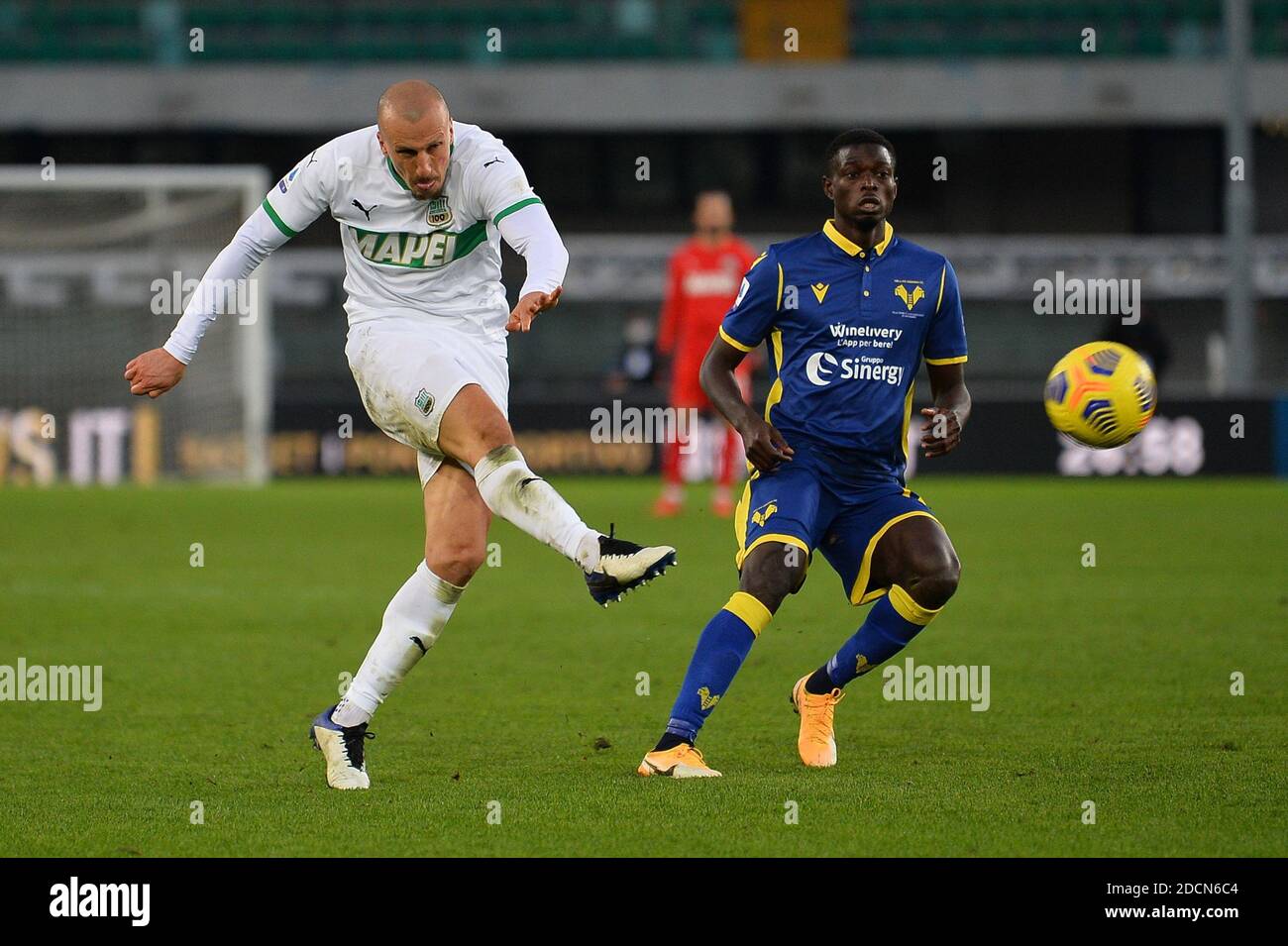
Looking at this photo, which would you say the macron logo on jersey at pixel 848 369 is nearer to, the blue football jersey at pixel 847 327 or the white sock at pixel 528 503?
the blue football jersey at pixel 847 327

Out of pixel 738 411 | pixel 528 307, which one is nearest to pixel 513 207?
pixel 528 307

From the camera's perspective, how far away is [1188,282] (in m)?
28.7

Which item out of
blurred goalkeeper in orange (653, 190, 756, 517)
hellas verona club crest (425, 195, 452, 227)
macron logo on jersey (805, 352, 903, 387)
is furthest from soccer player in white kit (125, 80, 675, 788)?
blurred goalkeeper in orange (653, 190, 756, 517)

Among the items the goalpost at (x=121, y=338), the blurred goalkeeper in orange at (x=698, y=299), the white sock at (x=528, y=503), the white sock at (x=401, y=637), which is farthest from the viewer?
the goalpost at (x=121, y=338)

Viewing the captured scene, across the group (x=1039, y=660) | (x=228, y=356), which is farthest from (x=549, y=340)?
(x=1039, y=660)

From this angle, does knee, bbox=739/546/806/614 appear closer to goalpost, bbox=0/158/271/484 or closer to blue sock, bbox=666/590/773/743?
blue sock, bbox=666/590/773/743

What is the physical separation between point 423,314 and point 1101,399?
217 centimetres

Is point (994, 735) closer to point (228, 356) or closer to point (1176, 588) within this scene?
point (1176, 588)

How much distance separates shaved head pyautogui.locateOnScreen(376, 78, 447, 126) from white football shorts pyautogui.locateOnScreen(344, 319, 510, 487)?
0.63 meters

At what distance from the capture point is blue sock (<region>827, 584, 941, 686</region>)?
597 cm

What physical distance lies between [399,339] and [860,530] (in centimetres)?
155

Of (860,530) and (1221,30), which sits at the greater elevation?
(1221,30)

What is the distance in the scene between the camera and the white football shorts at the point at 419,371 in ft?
18.3

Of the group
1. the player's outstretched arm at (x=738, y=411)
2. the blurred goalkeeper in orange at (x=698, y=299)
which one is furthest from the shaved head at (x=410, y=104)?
the blurred goalkeeper in orange at (x=698, y=299)
